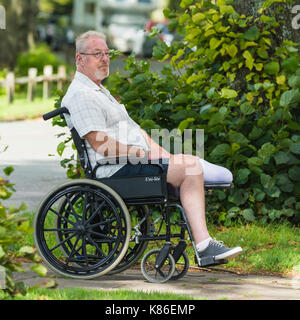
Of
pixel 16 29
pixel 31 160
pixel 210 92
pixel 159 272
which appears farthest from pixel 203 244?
pixel 16 29

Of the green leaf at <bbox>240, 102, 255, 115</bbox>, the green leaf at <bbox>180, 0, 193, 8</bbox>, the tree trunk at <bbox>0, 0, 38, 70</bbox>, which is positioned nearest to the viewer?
the green leaf at <bbox>240, 102, 255, 115</bbox>

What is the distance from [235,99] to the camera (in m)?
7.00

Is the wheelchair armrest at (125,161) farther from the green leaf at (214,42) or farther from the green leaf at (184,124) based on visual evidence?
the green leaf at (214,42)

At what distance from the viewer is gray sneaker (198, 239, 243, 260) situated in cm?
488

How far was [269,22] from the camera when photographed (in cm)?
681

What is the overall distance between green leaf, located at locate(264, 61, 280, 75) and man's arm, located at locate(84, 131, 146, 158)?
221 centimetres

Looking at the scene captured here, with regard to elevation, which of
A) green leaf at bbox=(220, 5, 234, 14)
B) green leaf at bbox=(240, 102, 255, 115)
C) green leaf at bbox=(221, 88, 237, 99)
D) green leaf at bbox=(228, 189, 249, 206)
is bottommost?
green leaf at bbox=(228, 189, 249, 206)

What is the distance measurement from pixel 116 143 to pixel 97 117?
0.20m

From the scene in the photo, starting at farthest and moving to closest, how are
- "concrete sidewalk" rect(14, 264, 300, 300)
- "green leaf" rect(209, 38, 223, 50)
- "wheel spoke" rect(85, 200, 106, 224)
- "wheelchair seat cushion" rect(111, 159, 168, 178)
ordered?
"green leaf" rect(209, 38, 223, 50)
"wheelchair seat cushion" rect(111, 159, 168, 178)
"wheel spoke" rect(85, 200, 106, 224)
"concrete sidewalk" rect(14, 264, 300, 300)

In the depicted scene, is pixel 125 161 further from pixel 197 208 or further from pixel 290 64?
pixel 290 64

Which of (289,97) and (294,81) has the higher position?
(294,81)

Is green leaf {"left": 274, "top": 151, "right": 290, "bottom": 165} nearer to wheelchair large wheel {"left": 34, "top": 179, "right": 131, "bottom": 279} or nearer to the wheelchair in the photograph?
the wheelchair

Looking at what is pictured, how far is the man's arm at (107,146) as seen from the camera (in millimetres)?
4953

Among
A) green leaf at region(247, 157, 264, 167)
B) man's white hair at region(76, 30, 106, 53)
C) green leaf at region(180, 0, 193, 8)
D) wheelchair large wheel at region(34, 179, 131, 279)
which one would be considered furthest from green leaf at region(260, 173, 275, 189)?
man's white hair at region(76, 30, 106, 53)
